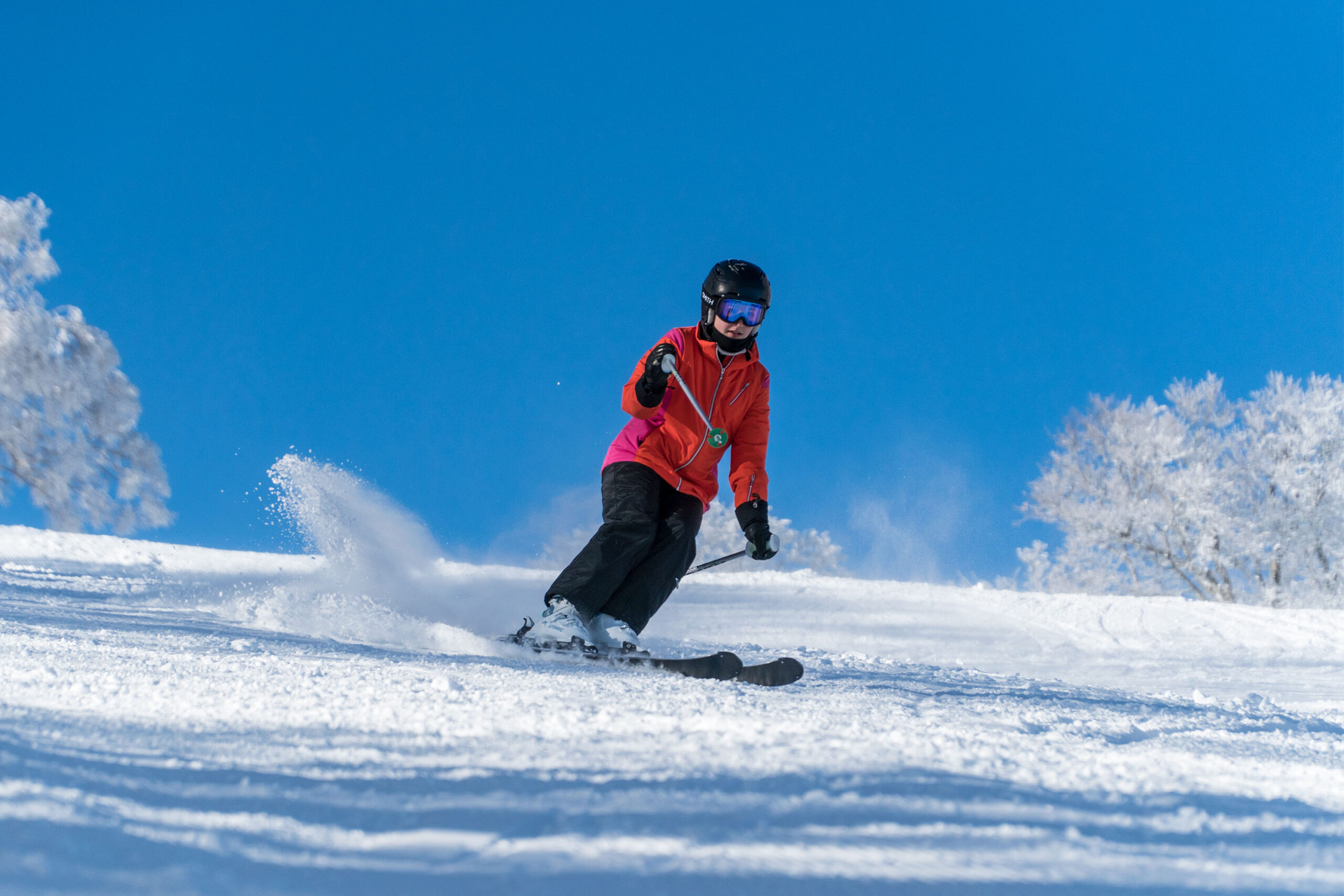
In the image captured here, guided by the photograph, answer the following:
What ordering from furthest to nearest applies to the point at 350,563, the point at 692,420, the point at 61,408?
1. the point at 61,408
2. the point at 350,563
3. the point at 692,420

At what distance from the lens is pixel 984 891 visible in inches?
35.3

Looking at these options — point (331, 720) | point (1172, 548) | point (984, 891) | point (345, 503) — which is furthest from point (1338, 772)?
point (1172, 548)

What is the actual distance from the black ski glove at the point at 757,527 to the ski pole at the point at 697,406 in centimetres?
31

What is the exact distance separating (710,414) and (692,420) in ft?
0.29

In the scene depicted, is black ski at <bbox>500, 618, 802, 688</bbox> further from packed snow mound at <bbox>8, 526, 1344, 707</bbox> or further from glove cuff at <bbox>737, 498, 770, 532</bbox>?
glove cuff at <bbox>737, 498, 770, 532</bbox>

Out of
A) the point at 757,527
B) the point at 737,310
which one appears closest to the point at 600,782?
the point at 757,527

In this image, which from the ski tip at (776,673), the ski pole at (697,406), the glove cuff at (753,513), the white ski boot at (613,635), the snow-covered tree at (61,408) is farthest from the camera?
the snow-covered tree at (61,408)

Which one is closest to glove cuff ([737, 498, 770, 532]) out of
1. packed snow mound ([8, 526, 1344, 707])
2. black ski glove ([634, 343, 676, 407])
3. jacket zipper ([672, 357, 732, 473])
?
jacket zipper ([672, 357, 732, 473])

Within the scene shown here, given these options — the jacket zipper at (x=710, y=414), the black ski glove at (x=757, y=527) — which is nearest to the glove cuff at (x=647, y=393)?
the jacket zipper at (x=710, y=414)

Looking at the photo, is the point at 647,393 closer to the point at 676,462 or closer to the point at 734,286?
the point at 676,462

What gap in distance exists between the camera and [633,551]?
3.27 metres

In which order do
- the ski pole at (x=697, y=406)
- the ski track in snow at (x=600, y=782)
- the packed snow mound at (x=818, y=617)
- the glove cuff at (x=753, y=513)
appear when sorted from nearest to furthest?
the ski track in snow at (x=600, y=782) < the ski pole at (x=697, y=406) < the glove cuff at (x=753, y=513) < the packed snow mound at (x=818, y=617)

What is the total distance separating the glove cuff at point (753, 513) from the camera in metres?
3.54

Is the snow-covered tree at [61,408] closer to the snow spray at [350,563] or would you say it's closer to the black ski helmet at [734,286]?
the snow spray at [350,563]
